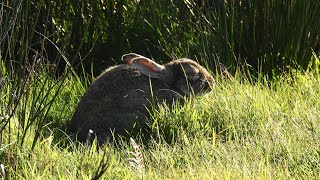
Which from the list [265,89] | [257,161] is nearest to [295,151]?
[257,161]

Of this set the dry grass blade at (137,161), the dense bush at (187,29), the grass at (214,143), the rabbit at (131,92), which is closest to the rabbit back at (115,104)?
the rabbit at (131,92)

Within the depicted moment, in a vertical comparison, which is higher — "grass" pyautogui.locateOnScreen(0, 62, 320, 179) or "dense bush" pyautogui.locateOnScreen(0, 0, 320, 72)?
"dense bush" pyautogui.locateOnScreen(0, 0, 320, 72)

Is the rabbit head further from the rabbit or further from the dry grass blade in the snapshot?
the dry grass blade

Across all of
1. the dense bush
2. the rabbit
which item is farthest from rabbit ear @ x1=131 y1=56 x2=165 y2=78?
the dense bush

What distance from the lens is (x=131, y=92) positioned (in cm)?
618

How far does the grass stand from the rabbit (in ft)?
0.50

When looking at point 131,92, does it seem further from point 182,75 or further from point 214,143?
point 214,143

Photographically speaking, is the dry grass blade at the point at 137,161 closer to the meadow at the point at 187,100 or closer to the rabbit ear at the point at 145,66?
the meadow at the point at 187,100

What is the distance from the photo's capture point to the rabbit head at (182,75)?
256 inches

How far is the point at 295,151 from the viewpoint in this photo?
4965mm

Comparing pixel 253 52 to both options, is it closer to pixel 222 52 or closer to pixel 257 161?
pixel 222 52

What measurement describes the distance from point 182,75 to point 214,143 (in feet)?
5.11

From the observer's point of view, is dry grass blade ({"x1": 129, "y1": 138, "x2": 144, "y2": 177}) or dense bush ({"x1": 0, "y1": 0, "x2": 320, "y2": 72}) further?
dense bush ({"x1": 0, "y1": 0, "x2": 320, "y2": 72})

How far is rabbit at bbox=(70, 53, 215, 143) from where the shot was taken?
602cm
